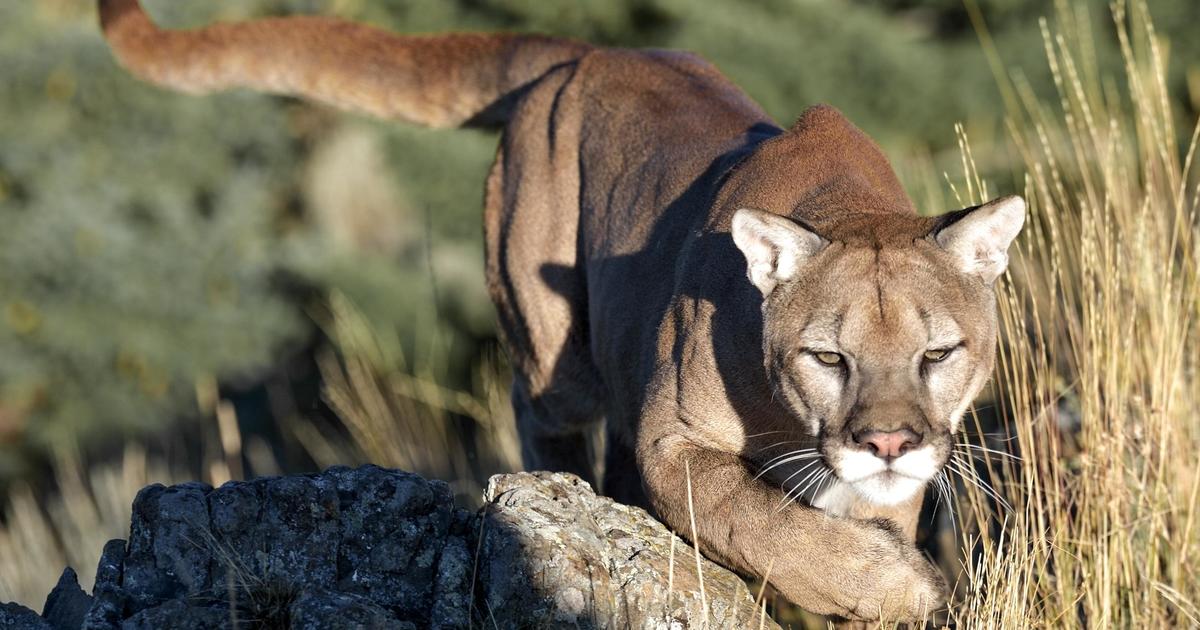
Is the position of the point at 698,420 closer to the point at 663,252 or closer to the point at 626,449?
the point at 663,252

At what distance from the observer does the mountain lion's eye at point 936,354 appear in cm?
341

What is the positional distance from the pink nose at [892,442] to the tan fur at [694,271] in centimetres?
2

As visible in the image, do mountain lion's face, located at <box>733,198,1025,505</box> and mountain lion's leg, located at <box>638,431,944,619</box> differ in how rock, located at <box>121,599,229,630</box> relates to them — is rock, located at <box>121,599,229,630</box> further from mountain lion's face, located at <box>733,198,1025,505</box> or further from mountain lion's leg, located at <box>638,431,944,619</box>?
mountain lion's face, located at <box>733,198,1025,505</box>

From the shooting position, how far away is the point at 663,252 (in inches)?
168

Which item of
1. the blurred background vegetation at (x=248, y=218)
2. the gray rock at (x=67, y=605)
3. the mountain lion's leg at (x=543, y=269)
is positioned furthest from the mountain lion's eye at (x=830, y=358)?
the blurred background vegetation at (x=248, y=218)

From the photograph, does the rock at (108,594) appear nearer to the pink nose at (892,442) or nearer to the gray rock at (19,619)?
the gray rock at (19,619)

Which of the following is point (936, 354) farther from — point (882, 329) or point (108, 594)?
point (108, 594)

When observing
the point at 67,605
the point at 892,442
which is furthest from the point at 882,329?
the point at 67,605

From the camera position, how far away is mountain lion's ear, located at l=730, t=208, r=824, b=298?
137 inches

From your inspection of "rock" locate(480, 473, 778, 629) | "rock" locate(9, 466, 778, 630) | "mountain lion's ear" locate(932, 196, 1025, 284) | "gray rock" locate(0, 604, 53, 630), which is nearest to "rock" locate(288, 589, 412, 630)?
"rock" locate(9, 466, 778, 630)

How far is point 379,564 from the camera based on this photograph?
3.26 metres

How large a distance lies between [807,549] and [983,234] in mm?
921

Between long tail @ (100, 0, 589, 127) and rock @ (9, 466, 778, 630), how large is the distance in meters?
2.49

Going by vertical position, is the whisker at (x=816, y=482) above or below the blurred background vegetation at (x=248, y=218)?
above
